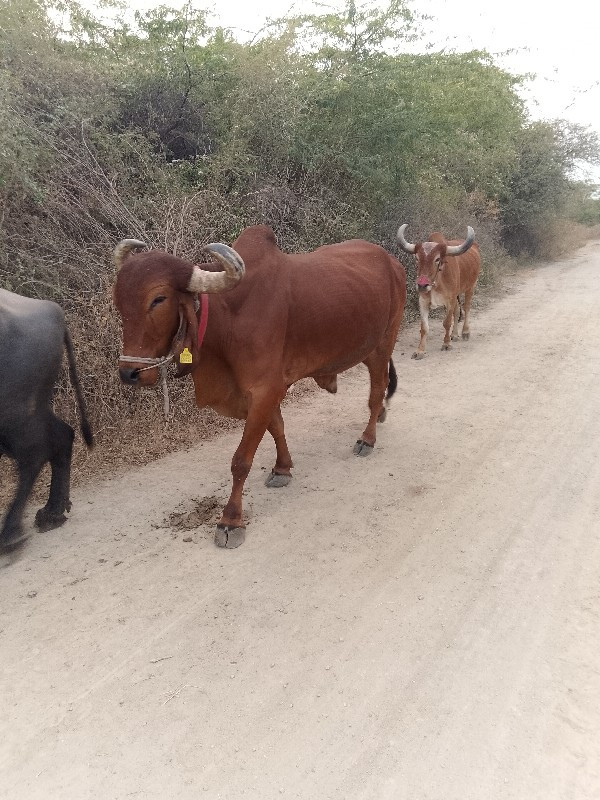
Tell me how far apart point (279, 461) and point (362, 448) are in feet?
2.75

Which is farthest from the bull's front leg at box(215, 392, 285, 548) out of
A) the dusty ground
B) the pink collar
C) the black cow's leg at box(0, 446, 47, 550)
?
the black cow's leg at box(0, 446, 47, 550)

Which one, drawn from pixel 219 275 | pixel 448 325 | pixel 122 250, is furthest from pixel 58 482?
pixel 448 325

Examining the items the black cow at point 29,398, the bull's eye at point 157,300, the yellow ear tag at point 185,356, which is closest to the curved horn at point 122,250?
the bull's eye at point 157,300

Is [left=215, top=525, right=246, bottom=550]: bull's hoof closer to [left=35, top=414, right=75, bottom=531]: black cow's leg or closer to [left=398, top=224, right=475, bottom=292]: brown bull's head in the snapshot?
[left=35, top=414, right=75, bottom=531]: black cow's leg

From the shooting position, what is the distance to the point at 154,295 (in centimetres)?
302

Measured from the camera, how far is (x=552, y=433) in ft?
17.0

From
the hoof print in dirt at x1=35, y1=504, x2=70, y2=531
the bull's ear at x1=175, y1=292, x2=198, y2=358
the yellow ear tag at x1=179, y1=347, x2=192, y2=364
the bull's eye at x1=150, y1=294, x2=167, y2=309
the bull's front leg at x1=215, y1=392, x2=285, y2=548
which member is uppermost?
the bull's eye at x1=150, y1=294, x2=167, y2=309

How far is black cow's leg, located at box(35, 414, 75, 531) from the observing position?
12.4 ft

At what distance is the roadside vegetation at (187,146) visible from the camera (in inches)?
209

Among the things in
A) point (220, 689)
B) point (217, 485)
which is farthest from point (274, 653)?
point (217, 485)

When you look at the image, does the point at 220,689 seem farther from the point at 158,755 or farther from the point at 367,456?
the point at 367,456

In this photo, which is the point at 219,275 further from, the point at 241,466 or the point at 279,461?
the point at 279,461

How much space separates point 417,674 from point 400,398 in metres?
3.92

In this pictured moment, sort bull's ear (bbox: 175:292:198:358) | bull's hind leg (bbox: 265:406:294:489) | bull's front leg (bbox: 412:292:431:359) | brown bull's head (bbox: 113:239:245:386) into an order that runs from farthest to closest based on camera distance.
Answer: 1. bull's front leg (bbox: 412:292:431:359)
2. bull's hind leg (bbox: 265:406:294:489)
3. bull's ear (bbox: 175:292:198:358)
4. brown bull's head (bbox: 113:239:245:386)
